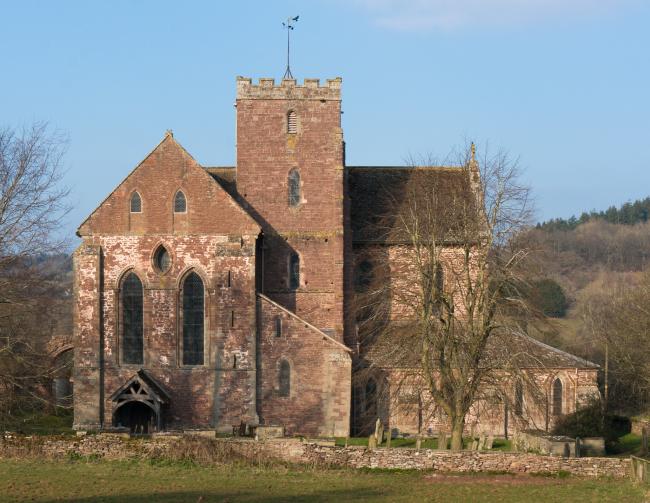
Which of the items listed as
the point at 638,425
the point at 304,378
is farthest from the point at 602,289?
the point at 304,378

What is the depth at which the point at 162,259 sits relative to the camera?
156 feet

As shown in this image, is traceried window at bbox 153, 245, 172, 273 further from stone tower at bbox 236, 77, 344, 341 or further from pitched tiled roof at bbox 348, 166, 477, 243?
pitched tiled roof at bbox 348, 166, 477, 243

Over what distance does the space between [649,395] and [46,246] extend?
1245 inches

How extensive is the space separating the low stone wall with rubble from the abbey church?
9.28m

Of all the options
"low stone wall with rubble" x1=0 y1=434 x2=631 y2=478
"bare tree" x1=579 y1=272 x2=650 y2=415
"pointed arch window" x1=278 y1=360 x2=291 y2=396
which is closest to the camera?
"low stone wall with rubble" x1=0 y1=434 x2=631 y2=478

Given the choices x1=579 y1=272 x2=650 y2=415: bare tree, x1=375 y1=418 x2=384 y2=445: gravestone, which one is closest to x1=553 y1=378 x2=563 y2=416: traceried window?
x1=579 y1=272 x2=650 y2=415: bare tree

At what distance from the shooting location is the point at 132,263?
47188mm

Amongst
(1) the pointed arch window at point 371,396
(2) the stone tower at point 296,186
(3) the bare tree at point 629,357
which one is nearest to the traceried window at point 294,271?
(2) the stone tower at point 296,186

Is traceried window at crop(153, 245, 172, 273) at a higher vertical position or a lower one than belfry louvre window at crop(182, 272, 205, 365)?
higher

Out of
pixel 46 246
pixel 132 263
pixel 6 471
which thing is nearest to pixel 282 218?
pixel 132 263

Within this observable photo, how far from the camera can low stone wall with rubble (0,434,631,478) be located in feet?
115

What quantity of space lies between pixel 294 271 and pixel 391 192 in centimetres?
646

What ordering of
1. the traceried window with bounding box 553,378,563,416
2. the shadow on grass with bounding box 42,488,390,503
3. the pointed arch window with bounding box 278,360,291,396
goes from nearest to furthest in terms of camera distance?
the shadow on grass with bounding box 42,488,390,503
the pointed arch window with bounding box 278,360,291,396
the traceried window with bounding box 553,378,563,416

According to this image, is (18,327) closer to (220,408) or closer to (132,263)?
(132,263)
